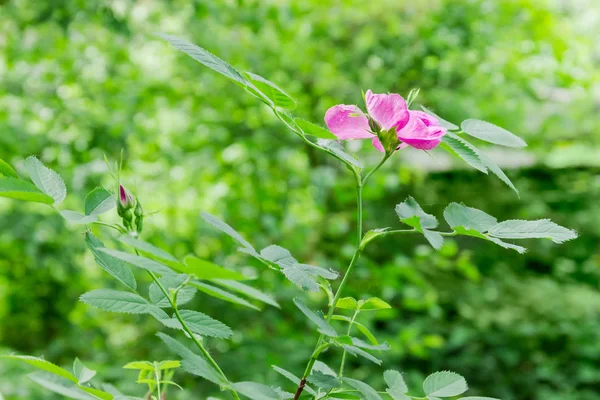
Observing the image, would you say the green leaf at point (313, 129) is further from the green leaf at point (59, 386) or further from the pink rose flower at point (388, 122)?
the green leaf at point (59, 386)

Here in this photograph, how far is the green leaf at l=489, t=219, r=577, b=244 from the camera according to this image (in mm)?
390

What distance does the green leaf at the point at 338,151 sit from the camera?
16.1 inches

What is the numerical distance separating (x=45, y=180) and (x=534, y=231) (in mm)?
301

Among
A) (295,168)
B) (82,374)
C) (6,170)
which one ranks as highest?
(6,170)

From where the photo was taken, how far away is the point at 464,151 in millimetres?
416

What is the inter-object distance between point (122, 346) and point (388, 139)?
2.09 m

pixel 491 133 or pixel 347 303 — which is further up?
pixel 491 133

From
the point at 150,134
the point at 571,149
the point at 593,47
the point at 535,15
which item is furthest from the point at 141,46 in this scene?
the point at 571,149

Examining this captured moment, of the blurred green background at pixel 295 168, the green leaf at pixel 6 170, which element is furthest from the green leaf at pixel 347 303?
the blurred green background at pixel 295 168

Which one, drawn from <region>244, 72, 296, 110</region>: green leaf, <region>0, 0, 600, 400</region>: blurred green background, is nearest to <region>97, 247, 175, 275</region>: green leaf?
<region>244, 72, 296, 110</region>: green leaf

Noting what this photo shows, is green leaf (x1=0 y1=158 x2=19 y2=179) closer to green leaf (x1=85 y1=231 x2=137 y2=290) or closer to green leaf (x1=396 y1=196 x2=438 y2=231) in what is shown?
green leaf (x1=85 y1=231 x2=137 y2=290)

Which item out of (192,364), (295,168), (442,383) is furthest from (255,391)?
(295,168)

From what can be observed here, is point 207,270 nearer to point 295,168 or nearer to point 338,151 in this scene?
point 338,151

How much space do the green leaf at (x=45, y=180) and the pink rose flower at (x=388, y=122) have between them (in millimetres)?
173
